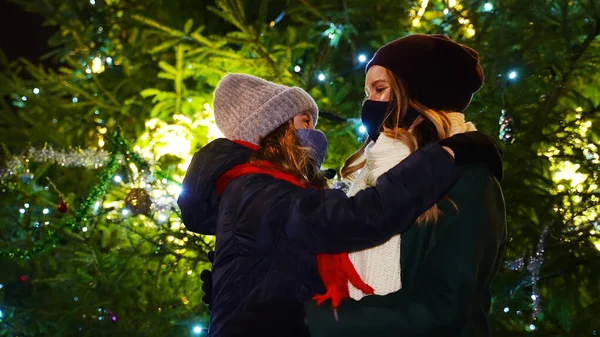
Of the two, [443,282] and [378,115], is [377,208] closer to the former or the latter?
[443,282]

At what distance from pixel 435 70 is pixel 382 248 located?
588 millimetres

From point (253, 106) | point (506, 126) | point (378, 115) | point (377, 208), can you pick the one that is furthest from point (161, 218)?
point (377, 208)

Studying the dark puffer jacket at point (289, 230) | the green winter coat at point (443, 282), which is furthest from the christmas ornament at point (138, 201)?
the green winter coat at point (443, 282)

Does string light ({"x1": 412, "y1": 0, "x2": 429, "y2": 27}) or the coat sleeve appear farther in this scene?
string light ({"x1": 412, "y1": 0, "x2": 429, "y2": 27})

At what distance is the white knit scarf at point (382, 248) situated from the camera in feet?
7.04

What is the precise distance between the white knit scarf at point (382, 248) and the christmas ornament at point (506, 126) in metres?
1.91

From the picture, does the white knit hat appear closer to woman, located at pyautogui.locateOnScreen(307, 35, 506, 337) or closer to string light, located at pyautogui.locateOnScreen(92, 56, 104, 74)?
woman, located at pyautogui.locateOnScreen(307, 35, 506, 337)

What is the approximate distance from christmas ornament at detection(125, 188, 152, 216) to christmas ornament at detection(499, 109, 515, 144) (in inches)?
84.5

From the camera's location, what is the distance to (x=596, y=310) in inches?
160

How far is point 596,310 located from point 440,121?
2.28m

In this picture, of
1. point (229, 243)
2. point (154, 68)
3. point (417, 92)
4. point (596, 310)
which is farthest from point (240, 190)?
point (154, 68)

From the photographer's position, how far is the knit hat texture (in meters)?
2.37

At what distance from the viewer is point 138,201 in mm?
4754

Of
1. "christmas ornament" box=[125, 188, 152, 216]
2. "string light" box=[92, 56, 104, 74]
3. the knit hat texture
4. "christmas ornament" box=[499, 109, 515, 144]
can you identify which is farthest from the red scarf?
"string light" box=[92, 56, 104, 74]
